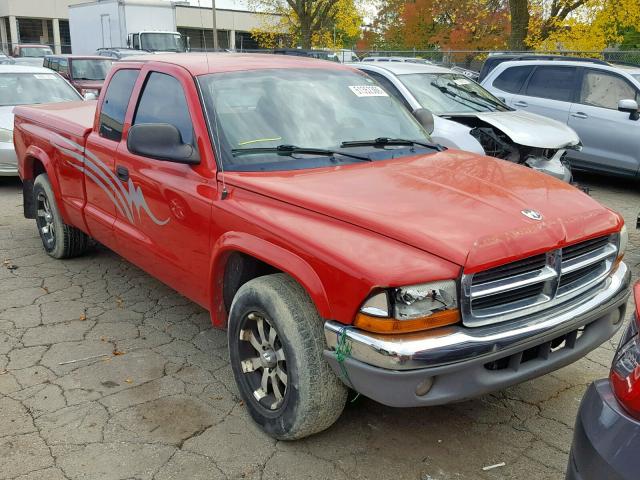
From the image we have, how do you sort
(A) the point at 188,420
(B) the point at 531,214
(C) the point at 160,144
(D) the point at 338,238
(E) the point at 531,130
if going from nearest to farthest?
(D) the point at 338,238
(B) the point at 531,214
(A) the point at 188,420
(C) the point at 160,144
(E) the point at 531,130

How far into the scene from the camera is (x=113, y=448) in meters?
3.09

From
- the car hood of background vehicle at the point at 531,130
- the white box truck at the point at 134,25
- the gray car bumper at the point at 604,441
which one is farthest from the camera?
the white box truck at the point at 134,25

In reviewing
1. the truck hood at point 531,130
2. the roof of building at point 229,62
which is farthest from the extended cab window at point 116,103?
the truck hood at point 531,130

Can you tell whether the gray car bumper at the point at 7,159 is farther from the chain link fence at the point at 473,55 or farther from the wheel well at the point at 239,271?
the chain link fence at the point at 473,55

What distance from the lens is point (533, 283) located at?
274 cm

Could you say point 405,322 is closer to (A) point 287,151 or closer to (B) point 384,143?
(A) point 287,151

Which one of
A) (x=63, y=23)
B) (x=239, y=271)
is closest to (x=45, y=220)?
(x=239, y=271)

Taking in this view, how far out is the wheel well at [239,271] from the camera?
10.8 ft

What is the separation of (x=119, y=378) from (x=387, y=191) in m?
1.98

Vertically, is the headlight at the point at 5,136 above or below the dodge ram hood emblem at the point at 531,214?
below

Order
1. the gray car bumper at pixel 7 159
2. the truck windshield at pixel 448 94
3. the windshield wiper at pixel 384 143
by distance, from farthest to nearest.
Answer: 1. the gray car bumper at pixel 7 159
2. the truck windshield at pixel 448 94
3. the windshield wiper at pixel 384 143

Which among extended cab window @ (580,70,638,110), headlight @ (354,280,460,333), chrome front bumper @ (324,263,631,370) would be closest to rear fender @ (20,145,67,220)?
chrome front bumper @ (324,263,631,370)

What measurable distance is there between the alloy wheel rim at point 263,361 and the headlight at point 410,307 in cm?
62

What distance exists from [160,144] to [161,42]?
2274 centimetres
